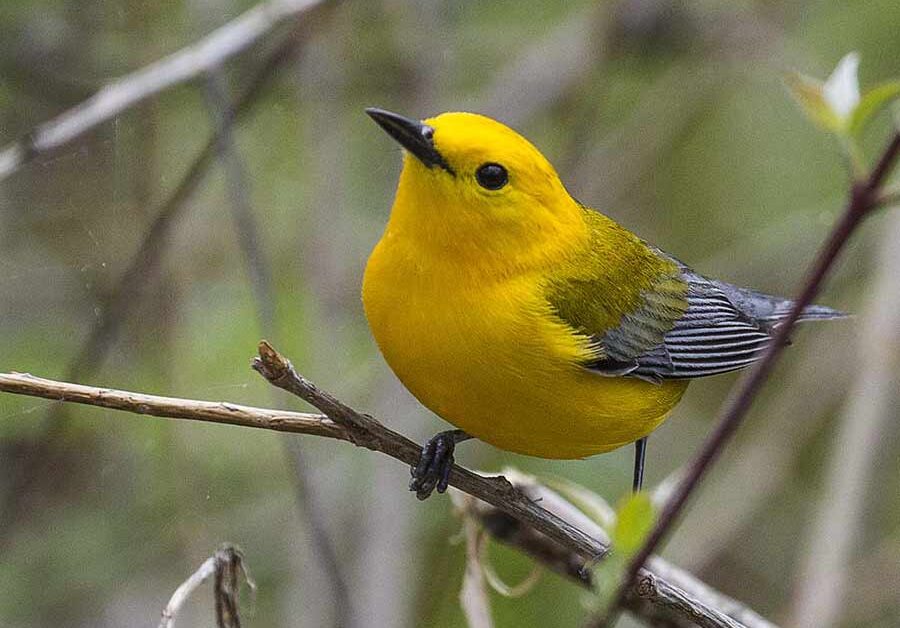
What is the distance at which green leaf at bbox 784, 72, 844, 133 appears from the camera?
1.46 meters

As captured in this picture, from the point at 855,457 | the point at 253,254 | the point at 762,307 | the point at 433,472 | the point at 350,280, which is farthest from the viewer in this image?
the point at 350,280

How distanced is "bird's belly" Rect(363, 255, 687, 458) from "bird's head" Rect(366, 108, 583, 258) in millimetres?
139

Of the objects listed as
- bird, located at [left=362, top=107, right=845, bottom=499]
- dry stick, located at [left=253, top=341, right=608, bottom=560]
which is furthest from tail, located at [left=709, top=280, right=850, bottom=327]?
dry stick, located at [left=253, top=341, right=608, bottom=560]

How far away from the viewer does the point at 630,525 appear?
1.46 meters

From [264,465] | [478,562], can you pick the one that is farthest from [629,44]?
[478,562]

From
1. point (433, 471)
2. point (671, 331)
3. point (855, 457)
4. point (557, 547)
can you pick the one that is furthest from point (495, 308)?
point (855, 457)

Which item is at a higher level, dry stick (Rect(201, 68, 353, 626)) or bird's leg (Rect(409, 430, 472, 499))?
dry stick (Rect(201, 68, 353, 626))

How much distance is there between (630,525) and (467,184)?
5.17 feet

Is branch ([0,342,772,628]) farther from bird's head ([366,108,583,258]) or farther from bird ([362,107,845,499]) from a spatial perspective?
bird's head ([366,108,583,258])

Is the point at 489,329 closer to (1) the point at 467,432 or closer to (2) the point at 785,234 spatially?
(1) the point at 467,432

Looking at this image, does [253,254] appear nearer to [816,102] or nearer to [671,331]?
[671,331]

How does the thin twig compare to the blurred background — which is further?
the blurred background

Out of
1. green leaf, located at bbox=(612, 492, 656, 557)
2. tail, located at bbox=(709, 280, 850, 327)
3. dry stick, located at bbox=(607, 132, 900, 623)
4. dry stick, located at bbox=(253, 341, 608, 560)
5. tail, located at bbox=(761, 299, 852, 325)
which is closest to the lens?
dry stick, located at bbox=(607, 132, 900, 623)

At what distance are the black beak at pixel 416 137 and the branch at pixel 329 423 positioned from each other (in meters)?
0.76
